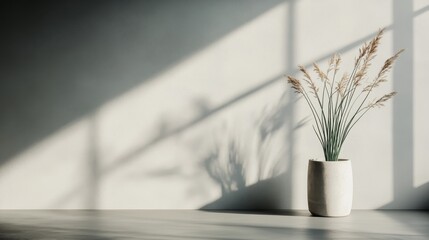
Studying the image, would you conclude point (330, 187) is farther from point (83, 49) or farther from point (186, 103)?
point (83, 49)

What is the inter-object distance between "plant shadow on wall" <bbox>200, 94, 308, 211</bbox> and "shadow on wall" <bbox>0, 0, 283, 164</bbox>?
69cm

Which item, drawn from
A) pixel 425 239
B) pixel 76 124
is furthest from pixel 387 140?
pixel 76 124

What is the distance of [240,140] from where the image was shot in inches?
138

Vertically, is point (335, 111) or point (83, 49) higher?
point (83, 49)

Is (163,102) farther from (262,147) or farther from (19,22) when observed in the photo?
(19,22)

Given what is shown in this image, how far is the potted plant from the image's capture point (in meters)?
3.15

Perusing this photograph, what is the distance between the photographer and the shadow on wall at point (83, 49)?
137 inches

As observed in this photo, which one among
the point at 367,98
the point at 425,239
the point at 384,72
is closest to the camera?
the point at 425,239

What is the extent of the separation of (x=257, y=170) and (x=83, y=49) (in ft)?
4.64

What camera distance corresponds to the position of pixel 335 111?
330 cm

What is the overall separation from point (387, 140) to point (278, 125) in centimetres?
73

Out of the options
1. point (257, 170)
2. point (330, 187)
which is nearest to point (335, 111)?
point (330, 187)

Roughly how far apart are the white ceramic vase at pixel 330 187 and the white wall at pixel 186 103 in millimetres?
295

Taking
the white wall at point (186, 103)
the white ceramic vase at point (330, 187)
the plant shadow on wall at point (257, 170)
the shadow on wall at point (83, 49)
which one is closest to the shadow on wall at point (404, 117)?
the white wall at point (186, 103)
